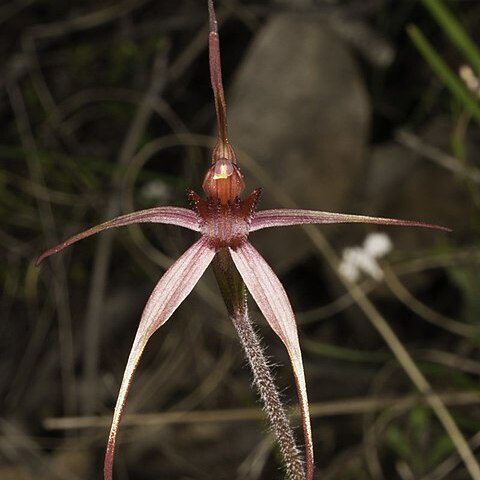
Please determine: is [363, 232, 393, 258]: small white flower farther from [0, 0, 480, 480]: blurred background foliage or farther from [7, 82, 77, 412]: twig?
[7, 82, 77, 412]: twig

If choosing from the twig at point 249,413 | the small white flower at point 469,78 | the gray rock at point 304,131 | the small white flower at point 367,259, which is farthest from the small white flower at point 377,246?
the small white flower at point 469,78

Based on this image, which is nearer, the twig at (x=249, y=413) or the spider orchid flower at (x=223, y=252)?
the spider orchid flower at (x=223, y=252)

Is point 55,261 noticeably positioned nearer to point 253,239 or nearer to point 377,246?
point 253,239

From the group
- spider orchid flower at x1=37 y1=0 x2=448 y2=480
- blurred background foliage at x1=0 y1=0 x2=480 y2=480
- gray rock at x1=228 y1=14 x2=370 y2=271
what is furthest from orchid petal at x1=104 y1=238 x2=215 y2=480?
gray rock at x1=228 y1=14 x2=370 y2=271

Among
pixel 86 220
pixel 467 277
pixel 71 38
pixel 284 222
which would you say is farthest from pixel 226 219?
pixel 71 38

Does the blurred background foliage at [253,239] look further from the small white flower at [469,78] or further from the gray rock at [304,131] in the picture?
the small white flower at [469,78]

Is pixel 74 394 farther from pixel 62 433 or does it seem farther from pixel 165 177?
pixel 165 177
